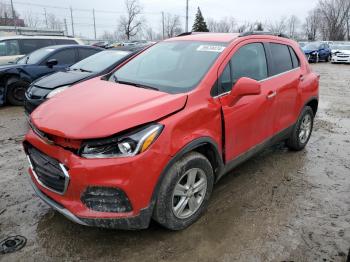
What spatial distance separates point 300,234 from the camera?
3.29m

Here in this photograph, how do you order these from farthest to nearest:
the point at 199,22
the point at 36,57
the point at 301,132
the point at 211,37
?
1. the point at 199,22
2. the point at 36,57
3. the point at 301,132
4. the point at 211,37

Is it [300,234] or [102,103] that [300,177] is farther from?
[102,103]

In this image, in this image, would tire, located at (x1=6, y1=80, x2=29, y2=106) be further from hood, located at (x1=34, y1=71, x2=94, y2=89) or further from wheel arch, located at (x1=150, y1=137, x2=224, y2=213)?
wheel arch, located at (x1=150, y1=137, x2=224, y2=213)

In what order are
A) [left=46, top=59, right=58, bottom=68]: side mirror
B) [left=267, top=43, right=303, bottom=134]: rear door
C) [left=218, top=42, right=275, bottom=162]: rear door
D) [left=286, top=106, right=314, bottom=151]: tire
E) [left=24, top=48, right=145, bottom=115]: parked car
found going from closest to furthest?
[left=218, top=42, right=275, bottom=162]: rear door
[left=267, top=43, right=303, bottom=134]: rear door
[left=286, top=106, right=314, bottom=151]: tire
[left=24, top=48, right=145, bottom=115]: parked car
[left=46, top=59, right=58, bottom=68]: side mirror

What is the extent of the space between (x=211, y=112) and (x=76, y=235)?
5.64ft

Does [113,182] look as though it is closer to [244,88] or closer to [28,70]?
[244,88]

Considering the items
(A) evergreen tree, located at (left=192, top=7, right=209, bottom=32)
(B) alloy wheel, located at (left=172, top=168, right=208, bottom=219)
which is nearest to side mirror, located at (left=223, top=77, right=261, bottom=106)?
(B) alloy wheel, located at (left=172, top=168, right=208, bottom=219)

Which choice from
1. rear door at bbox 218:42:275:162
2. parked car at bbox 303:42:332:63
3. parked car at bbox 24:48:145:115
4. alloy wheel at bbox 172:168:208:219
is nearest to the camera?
alloy wheel at bbox 172:168:208:219

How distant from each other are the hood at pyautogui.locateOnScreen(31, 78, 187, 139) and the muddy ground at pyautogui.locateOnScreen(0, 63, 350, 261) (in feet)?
3.50

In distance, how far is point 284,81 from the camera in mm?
4527

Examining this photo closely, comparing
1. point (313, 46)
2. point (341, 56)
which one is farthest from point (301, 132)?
point (313, 46)

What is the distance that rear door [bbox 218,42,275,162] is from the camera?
356 centimetres

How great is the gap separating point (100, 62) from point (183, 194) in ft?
16.2

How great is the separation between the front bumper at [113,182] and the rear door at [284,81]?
2205mm
